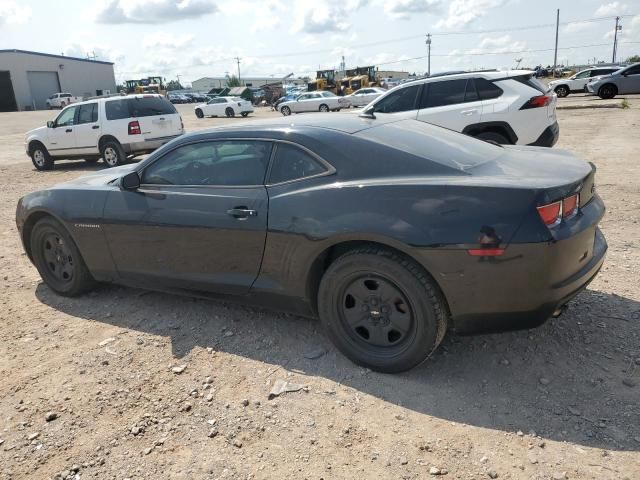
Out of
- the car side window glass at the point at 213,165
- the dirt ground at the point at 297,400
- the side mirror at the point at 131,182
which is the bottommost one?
the dirt ground at the point at 297,400

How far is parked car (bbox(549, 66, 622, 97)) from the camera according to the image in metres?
31.4

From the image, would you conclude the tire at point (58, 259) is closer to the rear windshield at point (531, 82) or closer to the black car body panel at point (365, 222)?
the black car body panel at point (365, 222)

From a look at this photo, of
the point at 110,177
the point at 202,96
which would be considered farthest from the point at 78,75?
the point at 110,177

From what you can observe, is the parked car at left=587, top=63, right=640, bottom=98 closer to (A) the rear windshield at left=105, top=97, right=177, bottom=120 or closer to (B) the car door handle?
(A) the rear windshield at left=105, top=97, right=177, bottom=120

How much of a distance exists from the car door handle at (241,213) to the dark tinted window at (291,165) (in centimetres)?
23

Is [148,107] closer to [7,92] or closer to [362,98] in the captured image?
[362,98]

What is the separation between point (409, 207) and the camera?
2.84 m

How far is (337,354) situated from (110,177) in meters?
2.59

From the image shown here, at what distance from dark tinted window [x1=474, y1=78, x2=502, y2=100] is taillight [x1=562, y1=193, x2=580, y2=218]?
5939 mm

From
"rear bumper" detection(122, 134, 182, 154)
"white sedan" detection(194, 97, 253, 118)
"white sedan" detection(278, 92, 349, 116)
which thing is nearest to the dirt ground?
"rear bumper" detection(122, 134, 182, 154)

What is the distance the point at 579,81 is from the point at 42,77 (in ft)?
188

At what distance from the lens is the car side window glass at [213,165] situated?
11.5 feet

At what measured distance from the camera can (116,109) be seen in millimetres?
12523

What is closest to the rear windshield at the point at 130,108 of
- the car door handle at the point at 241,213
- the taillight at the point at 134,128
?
the taillight at the point at 134,128
